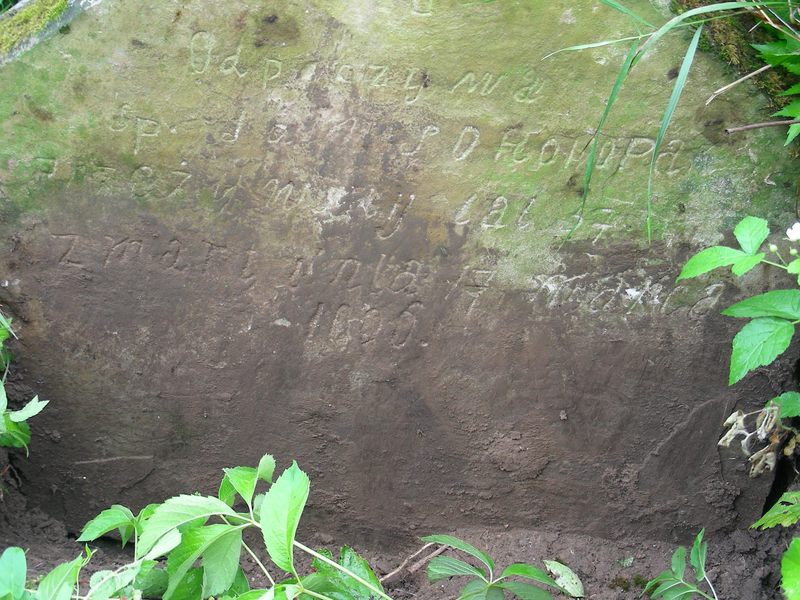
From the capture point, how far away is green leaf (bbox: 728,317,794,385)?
2.17 metres

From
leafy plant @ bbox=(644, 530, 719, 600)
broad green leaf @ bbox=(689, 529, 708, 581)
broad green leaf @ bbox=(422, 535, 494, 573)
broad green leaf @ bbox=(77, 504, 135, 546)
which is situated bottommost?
leafy plant @ bbox=(644, 530, 719, 600)

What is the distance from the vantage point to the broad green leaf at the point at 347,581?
180 centimetres

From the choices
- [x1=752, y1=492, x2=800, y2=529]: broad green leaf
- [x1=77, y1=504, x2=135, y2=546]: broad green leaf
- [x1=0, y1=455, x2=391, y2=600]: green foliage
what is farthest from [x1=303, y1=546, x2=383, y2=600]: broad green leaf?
[x1=752, y1=492, x2=800, y2=529]: broad green leaf

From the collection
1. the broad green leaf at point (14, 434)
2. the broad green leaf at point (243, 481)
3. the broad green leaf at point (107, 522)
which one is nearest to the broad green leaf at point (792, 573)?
the broad green leaf at point (243, 481)

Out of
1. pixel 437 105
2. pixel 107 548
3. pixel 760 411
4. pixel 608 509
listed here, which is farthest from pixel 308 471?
pixel 760 411

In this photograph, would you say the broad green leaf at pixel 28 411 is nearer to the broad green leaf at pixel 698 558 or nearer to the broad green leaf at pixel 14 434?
the broad green leaf at pixel 14 434

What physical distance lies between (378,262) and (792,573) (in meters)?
1.56

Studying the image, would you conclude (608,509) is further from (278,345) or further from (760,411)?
(278,345)

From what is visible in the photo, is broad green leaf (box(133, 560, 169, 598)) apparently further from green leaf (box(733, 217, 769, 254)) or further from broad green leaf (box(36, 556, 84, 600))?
green leaf (box(733, 217, 769, 254))

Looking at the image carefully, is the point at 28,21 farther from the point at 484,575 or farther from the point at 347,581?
the point at 484,575

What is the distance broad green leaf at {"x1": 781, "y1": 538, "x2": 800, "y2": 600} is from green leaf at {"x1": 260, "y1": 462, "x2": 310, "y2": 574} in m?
0.92

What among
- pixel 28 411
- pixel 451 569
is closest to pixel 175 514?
pixel 451 569

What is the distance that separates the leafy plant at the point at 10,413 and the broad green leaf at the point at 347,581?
1009mm

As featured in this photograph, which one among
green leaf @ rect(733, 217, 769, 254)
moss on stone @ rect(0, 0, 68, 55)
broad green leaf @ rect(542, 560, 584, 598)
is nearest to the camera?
green leaf @ rect(733, 217, 769, 254)
